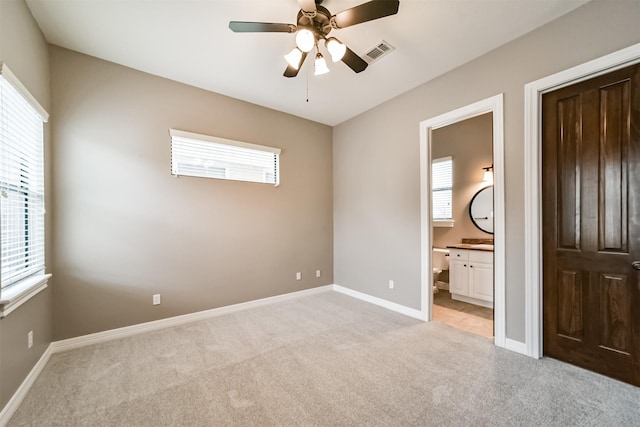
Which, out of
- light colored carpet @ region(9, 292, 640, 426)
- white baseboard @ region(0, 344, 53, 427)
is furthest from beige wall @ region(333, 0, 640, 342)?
white baseboard @ region(0, 344, 53, 427)

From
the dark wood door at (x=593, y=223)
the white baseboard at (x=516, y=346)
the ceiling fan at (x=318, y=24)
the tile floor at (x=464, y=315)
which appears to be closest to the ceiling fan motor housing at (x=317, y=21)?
the ceiling fan at (x=318, y=24)

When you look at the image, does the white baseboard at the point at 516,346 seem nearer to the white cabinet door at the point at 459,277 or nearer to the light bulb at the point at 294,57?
the white cabinet door at the point at 459,277

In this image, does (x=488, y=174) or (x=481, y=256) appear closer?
(x=481, y=256)

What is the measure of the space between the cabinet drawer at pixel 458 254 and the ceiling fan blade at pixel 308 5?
373 cm

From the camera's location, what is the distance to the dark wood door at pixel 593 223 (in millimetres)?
1949

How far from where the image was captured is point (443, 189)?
484 cm

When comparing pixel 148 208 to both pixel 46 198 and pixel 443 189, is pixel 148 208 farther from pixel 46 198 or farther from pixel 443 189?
pixel 443 189

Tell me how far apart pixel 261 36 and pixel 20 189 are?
233 centimetres

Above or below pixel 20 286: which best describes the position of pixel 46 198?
above

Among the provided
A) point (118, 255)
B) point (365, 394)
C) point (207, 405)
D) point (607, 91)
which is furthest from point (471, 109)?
point (118, 255)

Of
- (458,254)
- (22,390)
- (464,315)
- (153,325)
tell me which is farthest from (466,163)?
(22,390)

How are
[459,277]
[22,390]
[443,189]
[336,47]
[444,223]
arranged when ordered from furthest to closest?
[443,189] < [444,223] < [459,277] < [336,47] < [22,390]

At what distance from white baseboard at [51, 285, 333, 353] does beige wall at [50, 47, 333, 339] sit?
62 mm

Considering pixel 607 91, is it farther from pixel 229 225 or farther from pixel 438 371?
pixel 229 225
